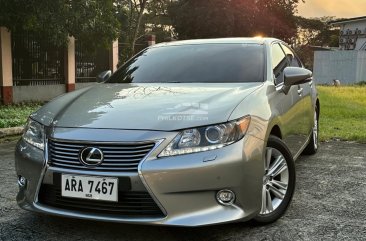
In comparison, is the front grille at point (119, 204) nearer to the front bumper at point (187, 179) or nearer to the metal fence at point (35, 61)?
the front bumper at point (187, 179)

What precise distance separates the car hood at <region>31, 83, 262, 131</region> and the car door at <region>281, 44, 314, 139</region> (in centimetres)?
143

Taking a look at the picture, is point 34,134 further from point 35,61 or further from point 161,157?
point 35,61

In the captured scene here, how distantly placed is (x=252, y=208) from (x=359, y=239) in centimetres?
81

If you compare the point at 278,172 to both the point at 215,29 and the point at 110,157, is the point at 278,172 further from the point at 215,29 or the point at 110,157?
the point at 215,29

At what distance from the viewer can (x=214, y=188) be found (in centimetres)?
314

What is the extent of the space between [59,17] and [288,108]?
7770 mm

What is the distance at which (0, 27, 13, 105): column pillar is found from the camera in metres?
12.9

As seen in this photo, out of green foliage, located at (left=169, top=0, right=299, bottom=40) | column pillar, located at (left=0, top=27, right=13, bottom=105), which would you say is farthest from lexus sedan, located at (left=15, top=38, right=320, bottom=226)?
green foliage, located at (left=169, top=0, right=299, bottom=40)

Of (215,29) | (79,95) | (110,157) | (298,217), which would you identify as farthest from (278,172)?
(215,29)

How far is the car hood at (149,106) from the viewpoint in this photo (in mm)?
3289

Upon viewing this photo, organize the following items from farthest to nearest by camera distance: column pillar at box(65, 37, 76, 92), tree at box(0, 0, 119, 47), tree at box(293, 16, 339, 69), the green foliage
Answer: tree at box(293, 16, 339, 69) < the green foliage < column pillar at box(65, 37, 76, 92) < tree at box(0, 0, 119, 47)

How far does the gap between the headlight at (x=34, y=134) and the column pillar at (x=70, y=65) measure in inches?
466

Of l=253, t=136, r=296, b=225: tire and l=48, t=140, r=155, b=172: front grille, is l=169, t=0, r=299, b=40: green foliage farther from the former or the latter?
l=48, t=140, r=155, b=172: front grille

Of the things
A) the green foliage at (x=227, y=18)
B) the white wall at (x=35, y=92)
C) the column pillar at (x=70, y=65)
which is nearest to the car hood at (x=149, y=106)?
the white wall at (x=35, y=92)
